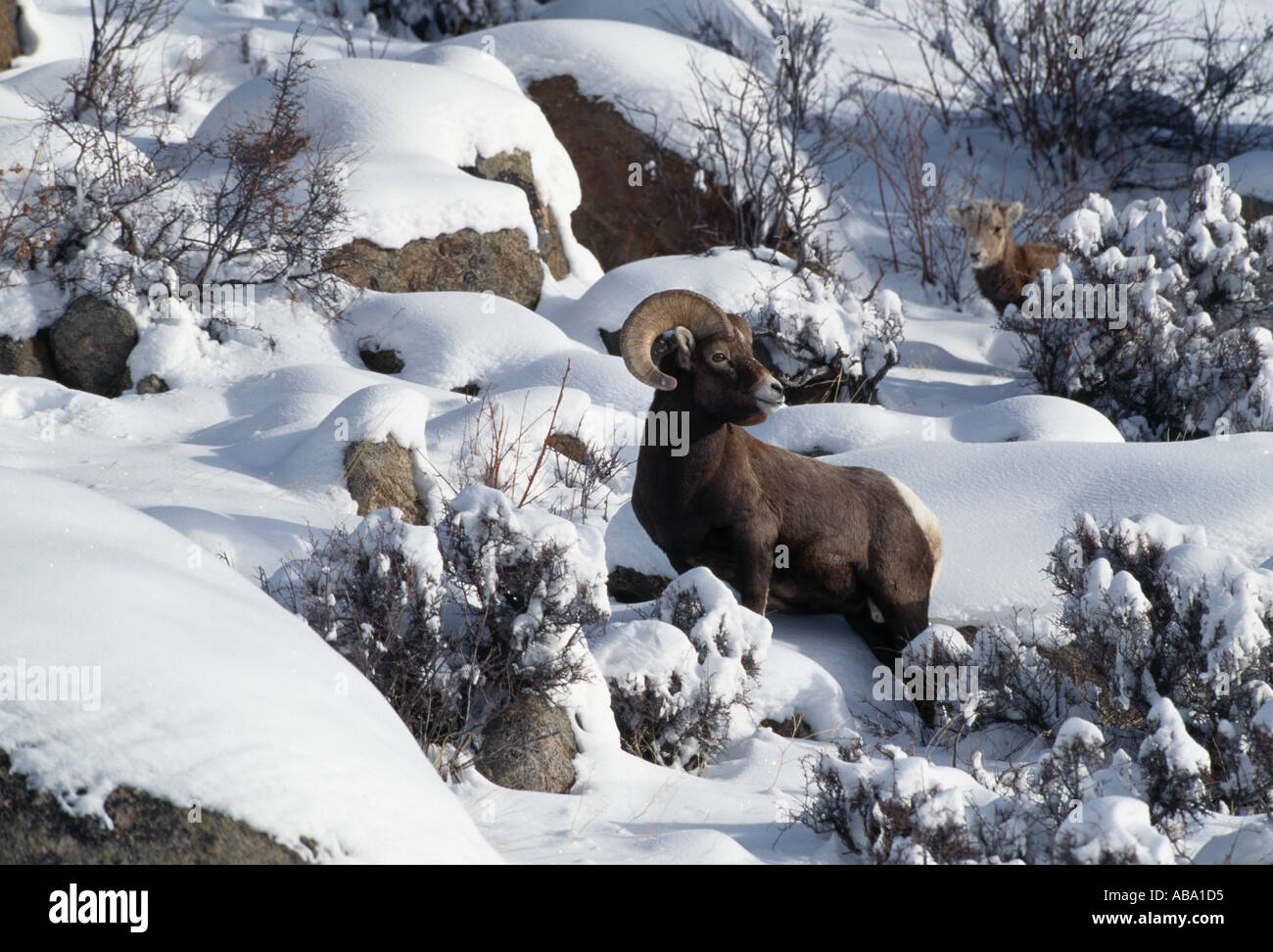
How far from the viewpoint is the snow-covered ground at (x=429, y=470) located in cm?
259

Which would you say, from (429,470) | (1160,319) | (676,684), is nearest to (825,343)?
(1160,319)

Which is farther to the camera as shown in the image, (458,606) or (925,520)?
(925,520)

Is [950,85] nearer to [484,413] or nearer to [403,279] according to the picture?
[403,279]

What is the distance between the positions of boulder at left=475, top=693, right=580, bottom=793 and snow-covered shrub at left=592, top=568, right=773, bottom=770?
463 mm

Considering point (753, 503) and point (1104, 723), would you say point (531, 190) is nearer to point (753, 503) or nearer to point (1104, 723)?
point (753, 503)

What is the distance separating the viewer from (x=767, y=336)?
10.3 m

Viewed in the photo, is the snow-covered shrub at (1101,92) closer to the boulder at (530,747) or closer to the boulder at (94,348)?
the boulder at (94,348)

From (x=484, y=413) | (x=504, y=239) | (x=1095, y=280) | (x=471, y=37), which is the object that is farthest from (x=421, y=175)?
(x=1095, y=280)

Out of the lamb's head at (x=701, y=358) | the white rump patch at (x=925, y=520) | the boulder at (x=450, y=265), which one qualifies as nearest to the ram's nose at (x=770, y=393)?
the lamb's head at (x=701, y=358)

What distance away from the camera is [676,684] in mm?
4676

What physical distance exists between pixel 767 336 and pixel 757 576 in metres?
5.14

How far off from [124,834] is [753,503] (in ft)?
11.2

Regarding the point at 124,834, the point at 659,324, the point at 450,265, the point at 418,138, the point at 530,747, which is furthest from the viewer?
the point at 418,138

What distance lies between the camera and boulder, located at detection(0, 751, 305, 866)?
7.96 ft
